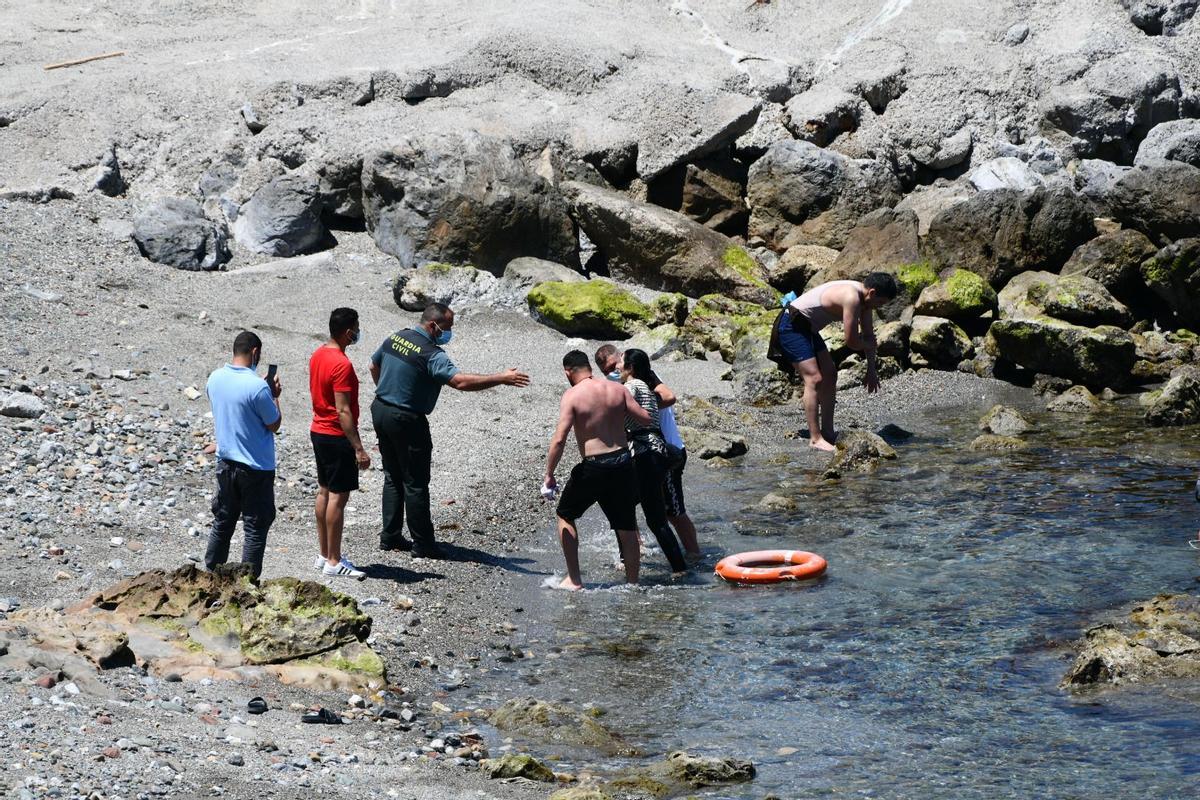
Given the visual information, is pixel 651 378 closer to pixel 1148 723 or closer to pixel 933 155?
pixel 1148 723

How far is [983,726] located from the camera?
7207mm

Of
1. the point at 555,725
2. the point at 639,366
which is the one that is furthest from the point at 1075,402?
the point at 555,725

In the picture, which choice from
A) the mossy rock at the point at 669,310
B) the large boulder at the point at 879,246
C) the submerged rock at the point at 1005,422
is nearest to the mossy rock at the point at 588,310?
the mossy rock at the point at 669,310

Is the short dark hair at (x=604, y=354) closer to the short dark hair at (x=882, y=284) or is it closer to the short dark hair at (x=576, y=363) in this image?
the short dark hair at (x=576, y=363)

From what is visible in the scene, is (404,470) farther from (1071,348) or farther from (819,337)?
(1071,348)

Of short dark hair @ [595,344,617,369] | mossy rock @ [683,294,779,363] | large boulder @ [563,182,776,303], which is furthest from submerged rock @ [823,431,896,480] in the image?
large boulder @ [563,182,776,303]

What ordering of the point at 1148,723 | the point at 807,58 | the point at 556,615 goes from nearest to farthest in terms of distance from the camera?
the point at 1148,723 < the point at 556,615 < the point at 807,58

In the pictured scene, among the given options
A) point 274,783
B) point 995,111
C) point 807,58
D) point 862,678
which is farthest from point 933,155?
point 274,783

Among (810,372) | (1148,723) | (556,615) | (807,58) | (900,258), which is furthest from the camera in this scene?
(807,58)

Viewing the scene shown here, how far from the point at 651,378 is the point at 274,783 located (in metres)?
4.75

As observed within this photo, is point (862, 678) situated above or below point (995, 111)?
below

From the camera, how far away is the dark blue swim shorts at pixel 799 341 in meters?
14.1

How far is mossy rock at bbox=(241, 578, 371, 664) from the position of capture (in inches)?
304

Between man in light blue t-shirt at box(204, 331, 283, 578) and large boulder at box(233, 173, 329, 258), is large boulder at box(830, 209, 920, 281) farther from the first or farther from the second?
man in light blue t-shirt at box(204, 331, 283, 578)
